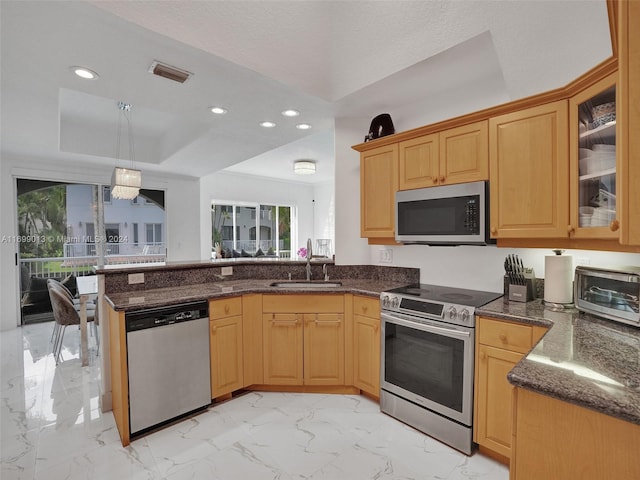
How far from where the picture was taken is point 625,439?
2.85 feet

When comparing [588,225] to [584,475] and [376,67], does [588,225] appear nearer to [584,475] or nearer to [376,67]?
[584,475]

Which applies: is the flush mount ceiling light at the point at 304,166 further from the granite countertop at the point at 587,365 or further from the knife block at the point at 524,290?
the granite countertop at the point at 587,365

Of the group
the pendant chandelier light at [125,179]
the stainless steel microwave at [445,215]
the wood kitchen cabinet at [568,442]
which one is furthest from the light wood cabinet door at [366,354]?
the pendant chandelier light at [125,179]

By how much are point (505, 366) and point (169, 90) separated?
2.95 metres

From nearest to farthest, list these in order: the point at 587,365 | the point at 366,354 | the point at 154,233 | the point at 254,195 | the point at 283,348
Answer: the point at 587,365, the point at 366,354, the point at 283,348, the point at 154,233, the point at 254,195

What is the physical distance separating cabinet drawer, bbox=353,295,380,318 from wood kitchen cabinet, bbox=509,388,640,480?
1.40 meters

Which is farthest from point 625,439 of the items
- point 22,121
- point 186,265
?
point 22,121

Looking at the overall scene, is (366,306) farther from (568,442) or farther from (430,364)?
(568,442)

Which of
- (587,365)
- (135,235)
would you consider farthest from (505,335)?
(135,235)

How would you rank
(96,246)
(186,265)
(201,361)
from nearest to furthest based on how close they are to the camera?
(201,361), (186,265), (96,246)

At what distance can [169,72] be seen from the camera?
222 centimetres

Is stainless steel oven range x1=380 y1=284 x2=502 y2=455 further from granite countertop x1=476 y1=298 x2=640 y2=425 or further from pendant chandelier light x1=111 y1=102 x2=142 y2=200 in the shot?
pendant chandelier light x1=111 y1=102 x2=142 y2=200

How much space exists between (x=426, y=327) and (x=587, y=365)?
102cm

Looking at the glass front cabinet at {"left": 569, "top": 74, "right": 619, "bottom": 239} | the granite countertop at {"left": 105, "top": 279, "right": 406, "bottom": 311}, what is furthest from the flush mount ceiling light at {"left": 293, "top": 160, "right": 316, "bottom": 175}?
the glass front cabinet at {"left": 569, "top": 74, "right": 619, "bottom": 239}
